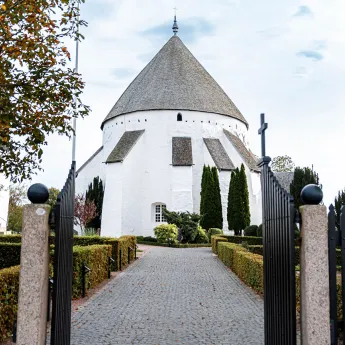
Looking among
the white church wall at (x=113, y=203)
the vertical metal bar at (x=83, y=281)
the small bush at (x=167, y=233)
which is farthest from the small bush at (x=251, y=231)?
→ the vertical metal bar at (x=83, y=281)

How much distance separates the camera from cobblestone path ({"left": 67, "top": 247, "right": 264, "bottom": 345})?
261 inches

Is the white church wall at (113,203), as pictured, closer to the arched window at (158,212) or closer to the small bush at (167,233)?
the arched window at (158,212)

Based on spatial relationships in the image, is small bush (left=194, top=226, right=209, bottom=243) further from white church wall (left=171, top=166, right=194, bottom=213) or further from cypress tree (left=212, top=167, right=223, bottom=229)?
white church wall (left=171, top=166, right=194, bottom=213)

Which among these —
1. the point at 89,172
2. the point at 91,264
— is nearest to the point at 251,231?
the point at 89,172

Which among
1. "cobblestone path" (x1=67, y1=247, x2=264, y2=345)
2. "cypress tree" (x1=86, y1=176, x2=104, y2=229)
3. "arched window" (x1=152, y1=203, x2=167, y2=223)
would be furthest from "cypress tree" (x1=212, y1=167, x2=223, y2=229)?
"cobblestone path" (x1=67, y1=247, x2=264, y2=345)

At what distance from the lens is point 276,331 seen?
447cm

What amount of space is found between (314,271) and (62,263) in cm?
220

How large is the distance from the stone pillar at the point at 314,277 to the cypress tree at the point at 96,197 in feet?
117

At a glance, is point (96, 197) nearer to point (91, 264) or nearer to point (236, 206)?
point (236, 206)

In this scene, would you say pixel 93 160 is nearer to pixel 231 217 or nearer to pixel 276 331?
pixel 231 217

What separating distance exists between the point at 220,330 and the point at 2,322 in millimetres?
3291

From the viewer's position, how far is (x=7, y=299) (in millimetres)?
6293

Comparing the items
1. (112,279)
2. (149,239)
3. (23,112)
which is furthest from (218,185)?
(23,112)

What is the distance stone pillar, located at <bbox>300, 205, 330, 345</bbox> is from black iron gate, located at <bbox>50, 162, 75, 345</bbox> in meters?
2.06
